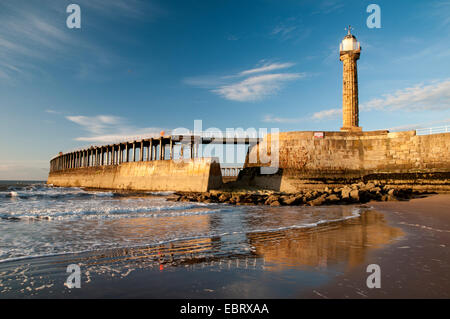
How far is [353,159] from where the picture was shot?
977 inches

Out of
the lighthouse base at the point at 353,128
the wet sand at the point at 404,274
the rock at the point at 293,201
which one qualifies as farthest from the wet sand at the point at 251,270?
the lighthouse base at the point at 353,128

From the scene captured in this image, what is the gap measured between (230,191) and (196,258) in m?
21.5

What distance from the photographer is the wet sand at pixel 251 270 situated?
296 centimetres

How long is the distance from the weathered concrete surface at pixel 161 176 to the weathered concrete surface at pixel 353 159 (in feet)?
15.7

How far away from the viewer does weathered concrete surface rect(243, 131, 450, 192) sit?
869 inches

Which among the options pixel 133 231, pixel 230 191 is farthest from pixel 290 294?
pixel 230 191

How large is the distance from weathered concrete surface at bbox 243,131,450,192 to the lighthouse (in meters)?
4.03

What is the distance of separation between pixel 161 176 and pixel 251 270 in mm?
28983

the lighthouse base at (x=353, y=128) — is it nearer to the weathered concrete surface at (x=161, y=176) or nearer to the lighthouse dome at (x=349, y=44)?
the lighthouse dome at (x=349, y=44)

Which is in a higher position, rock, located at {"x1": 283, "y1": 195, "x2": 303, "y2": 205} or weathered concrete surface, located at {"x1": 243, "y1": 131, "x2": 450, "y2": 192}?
weathered concrete surface, located at {"x1": 243, "y1": 131, "x2": 450, "y2": 192}

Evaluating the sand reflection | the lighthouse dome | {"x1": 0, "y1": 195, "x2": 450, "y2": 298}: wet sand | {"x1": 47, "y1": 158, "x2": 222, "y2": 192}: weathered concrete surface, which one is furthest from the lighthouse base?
{"x1": 0, "y1": 195, "x2": 450, "y2": 298}: wet sand

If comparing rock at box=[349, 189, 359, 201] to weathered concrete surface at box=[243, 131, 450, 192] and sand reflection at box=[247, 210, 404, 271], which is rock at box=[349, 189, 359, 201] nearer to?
weathered concrete surface at box=[243, 131, 450, 192]

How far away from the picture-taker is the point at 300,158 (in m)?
25.5
